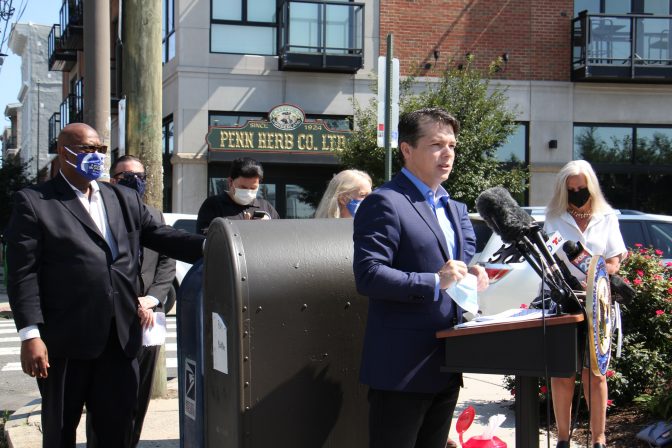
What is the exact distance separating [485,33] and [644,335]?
50.5ft

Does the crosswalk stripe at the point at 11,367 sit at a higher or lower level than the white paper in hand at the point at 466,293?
lower

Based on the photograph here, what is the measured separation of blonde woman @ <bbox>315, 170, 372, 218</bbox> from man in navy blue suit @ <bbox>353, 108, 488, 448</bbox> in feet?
5.64

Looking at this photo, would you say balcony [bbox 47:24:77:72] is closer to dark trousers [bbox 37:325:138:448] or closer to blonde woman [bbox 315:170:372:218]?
blonde woman [bbox 315:170:372:218]

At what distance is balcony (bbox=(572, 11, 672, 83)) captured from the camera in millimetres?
20078

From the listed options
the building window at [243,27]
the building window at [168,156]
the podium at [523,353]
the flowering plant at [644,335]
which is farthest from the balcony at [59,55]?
the podium at [523,353]

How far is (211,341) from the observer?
3.78 meters

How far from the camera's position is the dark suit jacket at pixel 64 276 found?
12.1 feet

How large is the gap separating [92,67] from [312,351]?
423cm

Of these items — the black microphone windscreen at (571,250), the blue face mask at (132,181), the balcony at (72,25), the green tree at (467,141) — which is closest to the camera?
the black microphone windscreen at (571,250)

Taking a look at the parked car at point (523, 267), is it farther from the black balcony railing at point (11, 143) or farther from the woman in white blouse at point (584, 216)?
the black balcony railing at point (11, 143)

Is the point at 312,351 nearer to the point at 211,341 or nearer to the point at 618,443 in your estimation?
the point at 211,341

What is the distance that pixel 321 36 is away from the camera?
1972 cm

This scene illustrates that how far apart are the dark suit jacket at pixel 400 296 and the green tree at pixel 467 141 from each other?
12771 millimetres

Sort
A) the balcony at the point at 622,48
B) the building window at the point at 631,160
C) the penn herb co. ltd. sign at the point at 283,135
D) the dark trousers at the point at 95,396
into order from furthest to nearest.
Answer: the building window at the point at 631,160 < the balcony at the point at 622,48 < the penn herb co. ltd. sign at the point at 283,135 < the dark trousers at the point at 95,396
